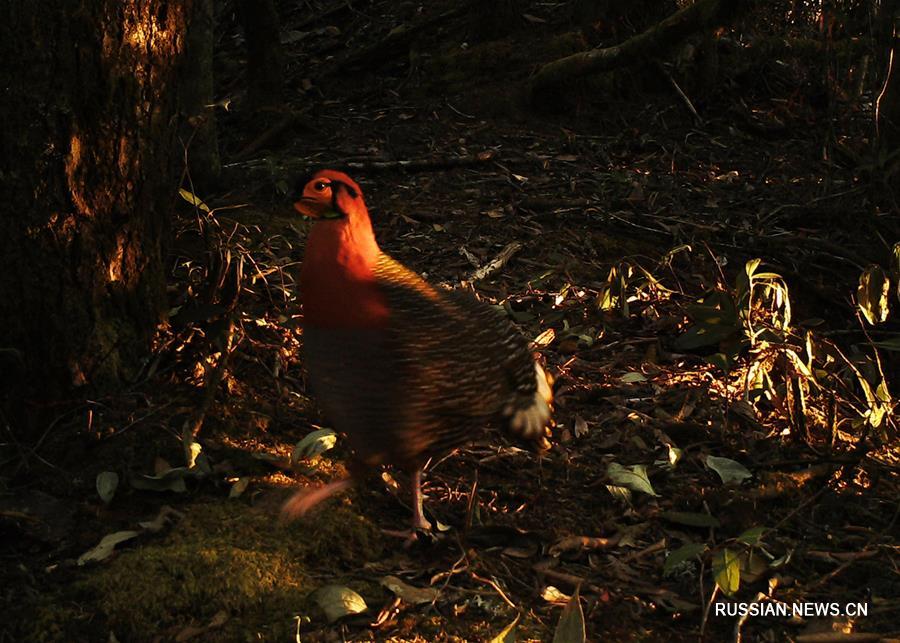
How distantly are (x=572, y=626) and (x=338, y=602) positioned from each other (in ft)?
1.86

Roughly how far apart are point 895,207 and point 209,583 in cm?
329

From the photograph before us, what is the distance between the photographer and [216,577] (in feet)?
7.41

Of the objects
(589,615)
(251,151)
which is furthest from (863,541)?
(251,151)

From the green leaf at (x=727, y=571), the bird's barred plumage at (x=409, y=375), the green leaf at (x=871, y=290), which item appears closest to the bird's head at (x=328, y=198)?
the bird's barred plumage at (x=409, y=375)

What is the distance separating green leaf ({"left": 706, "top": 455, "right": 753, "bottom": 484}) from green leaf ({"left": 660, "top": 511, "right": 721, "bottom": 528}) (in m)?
0.22

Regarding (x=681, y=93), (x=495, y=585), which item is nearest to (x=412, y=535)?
(x=495, y=585)

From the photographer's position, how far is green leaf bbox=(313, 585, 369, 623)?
217 centimetres

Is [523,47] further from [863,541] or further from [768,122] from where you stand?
[863,541]

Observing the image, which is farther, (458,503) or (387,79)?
(387,79)

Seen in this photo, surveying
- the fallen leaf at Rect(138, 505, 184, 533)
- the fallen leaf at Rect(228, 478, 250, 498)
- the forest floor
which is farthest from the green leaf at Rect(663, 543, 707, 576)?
the fallen leaf at Rect(138, 505, 184, 533)

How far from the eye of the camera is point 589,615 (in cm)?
229

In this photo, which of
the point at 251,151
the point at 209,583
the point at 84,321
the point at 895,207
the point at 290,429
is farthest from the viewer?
the point at 251,151

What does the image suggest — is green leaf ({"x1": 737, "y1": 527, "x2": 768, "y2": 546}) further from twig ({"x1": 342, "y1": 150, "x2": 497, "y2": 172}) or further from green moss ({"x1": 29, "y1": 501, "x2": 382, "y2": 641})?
twig ({"x1": 342, "y1": 150, "x2": 497, "y2": 172})

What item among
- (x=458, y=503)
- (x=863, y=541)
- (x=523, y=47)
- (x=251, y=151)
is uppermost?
(x=523, y=47)
